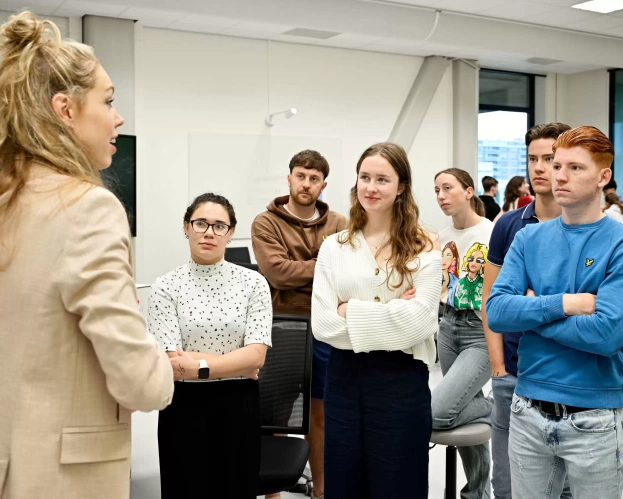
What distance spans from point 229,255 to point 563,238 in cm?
447

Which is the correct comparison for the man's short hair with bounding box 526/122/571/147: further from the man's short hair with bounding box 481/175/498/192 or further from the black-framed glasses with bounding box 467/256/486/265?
the man's short hair with bounding box 481/175/498/192

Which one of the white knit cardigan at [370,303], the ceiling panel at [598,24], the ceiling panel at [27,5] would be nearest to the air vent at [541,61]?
the ceiling panel at [598,24]

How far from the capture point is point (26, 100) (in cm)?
123

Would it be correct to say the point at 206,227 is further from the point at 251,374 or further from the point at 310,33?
the point at 310,33

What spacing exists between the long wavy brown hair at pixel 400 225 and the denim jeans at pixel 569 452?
0.58 meters

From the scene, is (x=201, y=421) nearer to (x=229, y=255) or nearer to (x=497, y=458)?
(x=497, y=458)

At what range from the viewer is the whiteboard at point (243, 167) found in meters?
7.20

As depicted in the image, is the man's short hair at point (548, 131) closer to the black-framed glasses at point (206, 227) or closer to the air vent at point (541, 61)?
the black-framed glasses at point (206, 227)

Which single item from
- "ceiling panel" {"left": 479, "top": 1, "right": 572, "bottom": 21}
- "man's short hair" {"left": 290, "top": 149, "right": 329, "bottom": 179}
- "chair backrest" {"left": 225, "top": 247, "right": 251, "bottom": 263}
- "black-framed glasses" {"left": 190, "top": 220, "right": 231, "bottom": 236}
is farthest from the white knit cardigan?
"ceiling panel" {"left": 479, "top": 1, "right": 572, "bottom": 21}

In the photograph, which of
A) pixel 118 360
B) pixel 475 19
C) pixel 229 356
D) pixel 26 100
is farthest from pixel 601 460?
pixel 475 19

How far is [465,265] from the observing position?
112 inches

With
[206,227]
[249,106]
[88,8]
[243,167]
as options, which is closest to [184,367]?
[206,227]

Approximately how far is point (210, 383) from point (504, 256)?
1086mm

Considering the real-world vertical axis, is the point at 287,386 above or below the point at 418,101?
below
